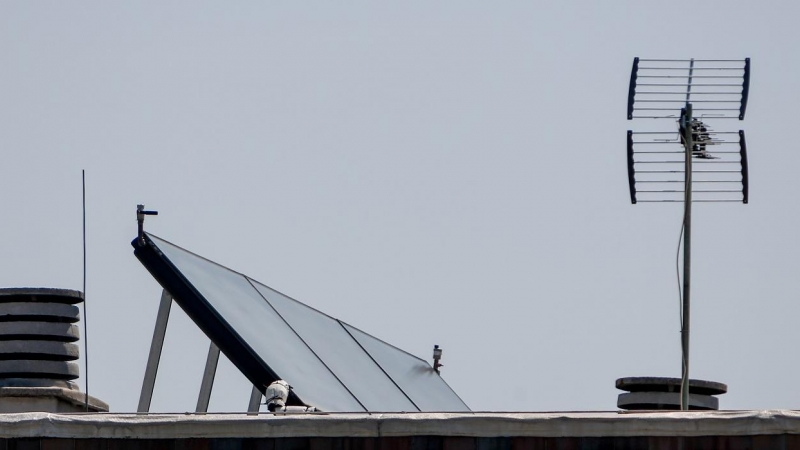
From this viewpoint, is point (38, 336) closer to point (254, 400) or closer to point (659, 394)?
point (254, 400)

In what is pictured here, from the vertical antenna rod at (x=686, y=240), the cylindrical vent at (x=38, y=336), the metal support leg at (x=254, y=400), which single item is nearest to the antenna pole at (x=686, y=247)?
the vertical antenna rod at (x=686, y=240)

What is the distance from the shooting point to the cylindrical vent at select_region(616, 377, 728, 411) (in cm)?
2230

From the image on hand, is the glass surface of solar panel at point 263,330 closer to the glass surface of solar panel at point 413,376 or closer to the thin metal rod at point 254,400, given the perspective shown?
the thin metal rod at point 254,400

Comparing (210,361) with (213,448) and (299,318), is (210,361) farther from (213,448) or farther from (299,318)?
(213,448)

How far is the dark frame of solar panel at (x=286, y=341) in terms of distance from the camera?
53.1ft

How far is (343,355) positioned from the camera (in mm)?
20391

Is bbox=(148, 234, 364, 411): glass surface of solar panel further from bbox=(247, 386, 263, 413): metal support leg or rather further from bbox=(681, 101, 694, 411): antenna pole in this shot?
bbox=(681, 101, 694, 411): antenna pole

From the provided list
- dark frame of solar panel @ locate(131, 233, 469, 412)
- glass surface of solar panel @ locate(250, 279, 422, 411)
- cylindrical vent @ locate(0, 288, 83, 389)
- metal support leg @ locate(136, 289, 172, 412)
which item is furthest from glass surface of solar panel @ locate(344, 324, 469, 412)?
metal support leg @ locate(136, 289, 172, 412)

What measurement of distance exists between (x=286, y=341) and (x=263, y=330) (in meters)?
0.66

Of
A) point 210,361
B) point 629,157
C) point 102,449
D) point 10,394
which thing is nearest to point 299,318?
point 210,361

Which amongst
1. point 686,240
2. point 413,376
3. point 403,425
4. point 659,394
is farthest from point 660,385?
point 403,425

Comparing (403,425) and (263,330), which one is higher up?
(263,330)

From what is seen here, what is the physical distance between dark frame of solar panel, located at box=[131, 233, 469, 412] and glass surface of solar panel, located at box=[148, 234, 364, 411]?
14mm

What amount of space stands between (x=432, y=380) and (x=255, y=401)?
665 centimetres
